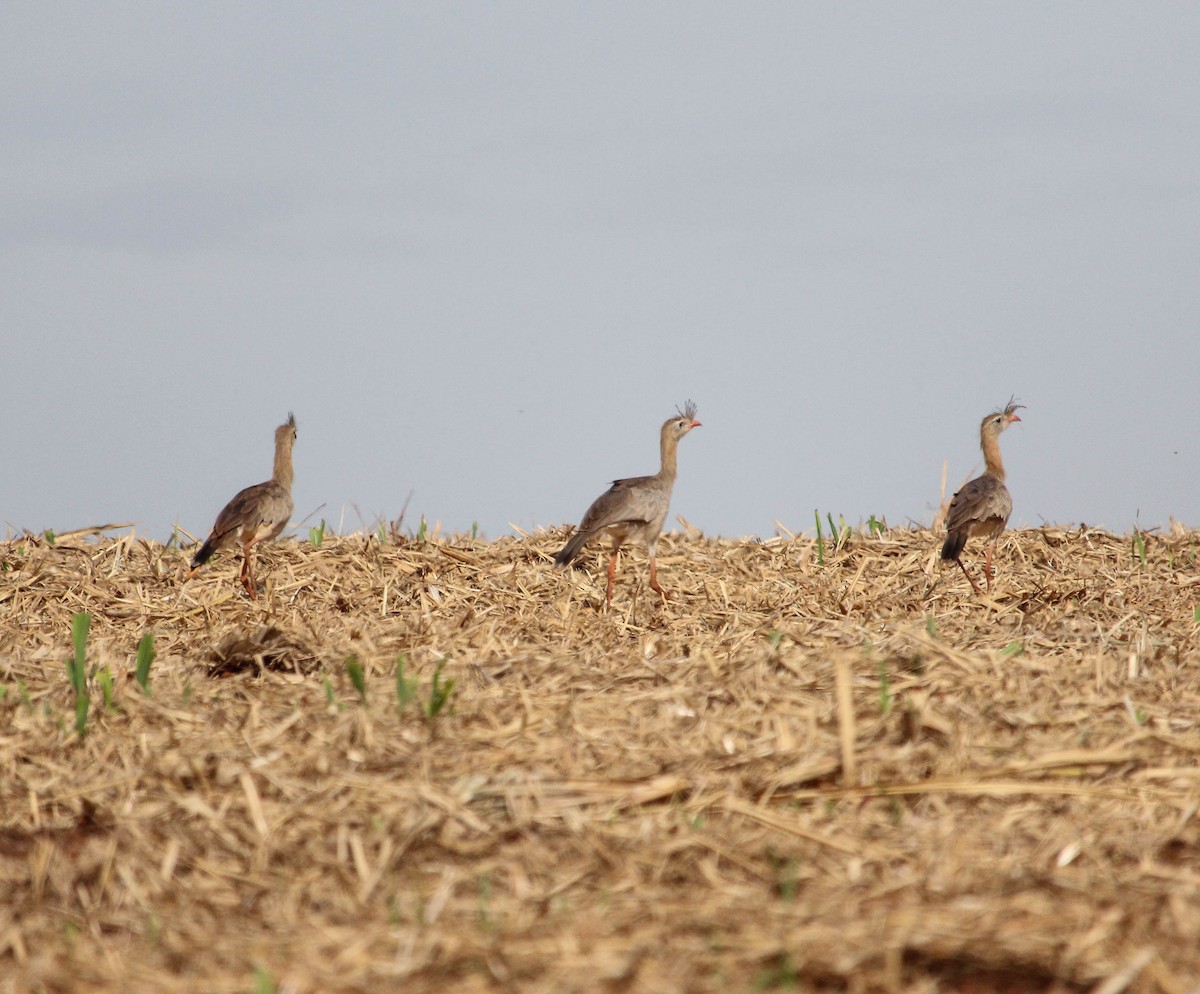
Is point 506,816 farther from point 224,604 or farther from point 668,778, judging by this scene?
point 224,604

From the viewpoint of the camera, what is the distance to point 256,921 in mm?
4426

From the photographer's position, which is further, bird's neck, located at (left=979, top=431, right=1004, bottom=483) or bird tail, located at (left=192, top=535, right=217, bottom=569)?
bird's neck, located at (left=979, top=431, right=1004, bottom=483)

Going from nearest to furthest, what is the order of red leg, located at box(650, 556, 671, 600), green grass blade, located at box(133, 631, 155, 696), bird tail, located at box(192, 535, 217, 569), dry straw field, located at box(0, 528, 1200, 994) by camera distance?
dry straw field, located at box(0, 528, 1200, 994) → green grass blade, located at box(133, 631, 155, 696) → red leg, located at box(650, 556, 671, 600) → bird tail, located at box(192, 535, 217, 569)

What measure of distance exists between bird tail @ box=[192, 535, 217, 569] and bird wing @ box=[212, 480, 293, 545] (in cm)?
6

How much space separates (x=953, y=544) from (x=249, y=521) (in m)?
6.58


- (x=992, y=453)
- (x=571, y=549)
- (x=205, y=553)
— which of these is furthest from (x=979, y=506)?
(x=205, y=553)

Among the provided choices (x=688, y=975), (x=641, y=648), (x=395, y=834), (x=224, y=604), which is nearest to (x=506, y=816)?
(x=395, y=834)

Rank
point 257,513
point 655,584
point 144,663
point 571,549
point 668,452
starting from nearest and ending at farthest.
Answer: point 144,663, point 655,584, point 571,549, point 257,513, point 668,452

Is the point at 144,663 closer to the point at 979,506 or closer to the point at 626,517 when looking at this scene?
the point at 626,517

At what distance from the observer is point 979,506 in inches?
507

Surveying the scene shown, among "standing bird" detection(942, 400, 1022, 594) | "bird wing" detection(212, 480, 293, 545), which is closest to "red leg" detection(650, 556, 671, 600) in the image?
"standing bird" detection(942, 400, 1022, 594)

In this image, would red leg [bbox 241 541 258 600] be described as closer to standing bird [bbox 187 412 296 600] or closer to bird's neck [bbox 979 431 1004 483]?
standing bird [bbox 187 412 296 600]

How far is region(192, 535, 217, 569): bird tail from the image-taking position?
12.4 m

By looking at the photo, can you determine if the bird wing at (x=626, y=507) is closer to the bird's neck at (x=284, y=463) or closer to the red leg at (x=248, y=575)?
the red leg at (x=248, y=575)
